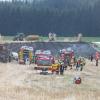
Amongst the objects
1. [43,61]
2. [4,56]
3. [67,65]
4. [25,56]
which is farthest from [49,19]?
[43,61]

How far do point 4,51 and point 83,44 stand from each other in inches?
1049

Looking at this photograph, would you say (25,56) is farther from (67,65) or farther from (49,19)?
(49,19)

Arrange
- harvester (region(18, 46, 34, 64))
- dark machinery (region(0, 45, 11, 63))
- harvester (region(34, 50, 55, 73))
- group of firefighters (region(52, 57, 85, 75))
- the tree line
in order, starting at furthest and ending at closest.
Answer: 1. the tree line
2. dark machinery (region(0, 45, 11, 63))
3. harvester (region(18, 46, 34, 64))
4. harvester (region(34, 50, 55, 73))
5. group of firefighters (region(52, 57, 85, 75))

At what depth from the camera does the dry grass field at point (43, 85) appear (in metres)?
41.3

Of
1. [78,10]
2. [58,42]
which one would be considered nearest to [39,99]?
[58,42]

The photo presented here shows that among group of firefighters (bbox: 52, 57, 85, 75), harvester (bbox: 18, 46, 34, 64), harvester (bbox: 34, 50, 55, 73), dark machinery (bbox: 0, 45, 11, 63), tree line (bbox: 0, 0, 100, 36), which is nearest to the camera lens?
group of firefighters (bbox: 52, 57, 85, 75)

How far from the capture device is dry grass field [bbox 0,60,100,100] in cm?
4131

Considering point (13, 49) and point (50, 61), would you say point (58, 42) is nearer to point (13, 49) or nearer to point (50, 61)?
point (13, 49)

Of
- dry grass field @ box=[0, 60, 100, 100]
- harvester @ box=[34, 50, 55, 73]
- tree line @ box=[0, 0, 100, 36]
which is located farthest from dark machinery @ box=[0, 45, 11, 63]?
tree line @ box=[0, 0, 100, 36]

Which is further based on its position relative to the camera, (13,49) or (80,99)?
(13,49)

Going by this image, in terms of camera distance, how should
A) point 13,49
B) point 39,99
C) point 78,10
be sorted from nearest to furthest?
point 39,99 → point 13,49 → point 78,10

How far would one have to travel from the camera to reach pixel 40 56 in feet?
213

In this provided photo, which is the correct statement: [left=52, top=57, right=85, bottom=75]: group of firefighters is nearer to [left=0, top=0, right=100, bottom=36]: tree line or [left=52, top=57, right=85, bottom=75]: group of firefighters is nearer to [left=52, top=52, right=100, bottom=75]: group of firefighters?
[left=52, top=52, right=100, bottom=75]: group of firefighters

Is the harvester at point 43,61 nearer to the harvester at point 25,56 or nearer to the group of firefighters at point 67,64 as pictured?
the group of firefighters at point 67,64
